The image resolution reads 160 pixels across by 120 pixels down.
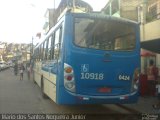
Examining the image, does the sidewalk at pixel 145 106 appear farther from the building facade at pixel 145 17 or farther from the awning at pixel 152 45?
the awning at pixel 152 45

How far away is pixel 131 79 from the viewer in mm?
11688

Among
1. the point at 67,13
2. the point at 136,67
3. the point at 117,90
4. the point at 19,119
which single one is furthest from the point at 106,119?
the point at 67,13

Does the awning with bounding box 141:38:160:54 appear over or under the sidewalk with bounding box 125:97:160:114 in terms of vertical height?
over

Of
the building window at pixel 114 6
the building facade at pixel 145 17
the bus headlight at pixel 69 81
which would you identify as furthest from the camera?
the building window at pixel 114 6

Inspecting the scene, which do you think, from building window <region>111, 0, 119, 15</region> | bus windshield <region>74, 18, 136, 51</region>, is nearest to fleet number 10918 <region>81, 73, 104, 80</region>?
bus windshield <region>74, 18, 136, 51</region>

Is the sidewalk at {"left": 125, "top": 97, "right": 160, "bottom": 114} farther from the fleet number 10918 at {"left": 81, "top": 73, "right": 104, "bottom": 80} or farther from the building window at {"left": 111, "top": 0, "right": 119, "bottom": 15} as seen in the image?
the building window at {"left": 111, "top": 0, "right": 119, "bottom": 15}

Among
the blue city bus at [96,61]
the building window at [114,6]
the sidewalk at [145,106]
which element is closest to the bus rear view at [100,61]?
the blue city bus at [96,61]

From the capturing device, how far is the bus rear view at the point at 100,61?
11.1 meters

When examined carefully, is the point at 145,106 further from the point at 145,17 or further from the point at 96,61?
the point at 145,17

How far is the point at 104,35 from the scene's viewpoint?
11594mm

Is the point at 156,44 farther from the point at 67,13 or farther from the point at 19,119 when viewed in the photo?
the point at 19,119

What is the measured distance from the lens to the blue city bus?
11.1 metres

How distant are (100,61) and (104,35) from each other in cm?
85

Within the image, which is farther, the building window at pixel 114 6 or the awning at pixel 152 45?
the building window at pixel 114 6
